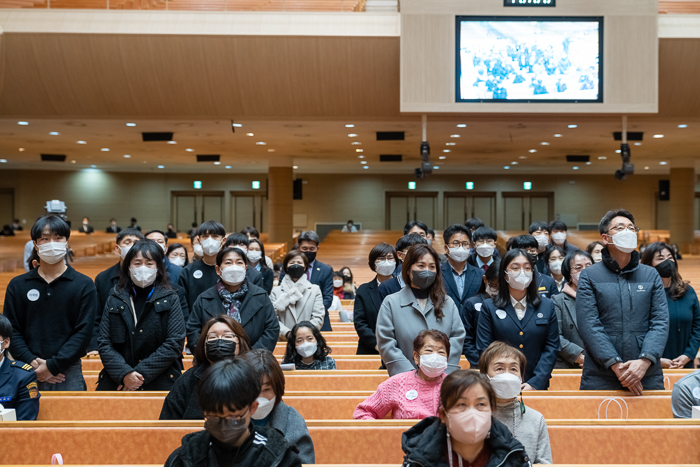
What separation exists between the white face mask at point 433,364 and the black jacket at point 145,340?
144cm

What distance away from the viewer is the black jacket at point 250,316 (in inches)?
154

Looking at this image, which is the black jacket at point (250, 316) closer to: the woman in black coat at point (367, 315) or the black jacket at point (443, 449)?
the woman in black coat at point (367, 315)

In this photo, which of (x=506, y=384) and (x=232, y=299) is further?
(x=232, y=299)

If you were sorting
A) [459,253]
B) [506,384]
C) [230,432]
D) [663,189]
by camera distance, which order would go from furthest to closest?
[663,189] → [459,253] → [506,384] → [230,432]

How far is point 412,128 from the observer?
1358 centimetres

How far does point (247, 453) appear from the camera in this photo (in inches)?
78.2

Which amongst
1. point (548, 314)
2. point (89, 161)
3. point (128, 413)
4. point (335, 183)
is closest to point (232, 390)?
point (128, 413)

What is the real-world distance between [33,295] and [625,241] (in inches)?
133

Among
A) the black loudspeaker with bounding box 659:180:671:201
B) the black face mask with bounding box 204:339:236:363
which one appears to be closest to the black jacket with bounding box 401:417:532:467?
the black face mask with bounding box 204:339:236:363

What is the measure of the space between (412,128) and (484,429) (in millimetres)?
11836

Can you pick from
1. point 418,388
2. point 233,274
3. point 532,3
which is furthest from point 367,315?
point 532,3

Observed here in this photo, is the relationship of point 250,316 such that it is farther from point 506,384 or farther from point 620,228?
point 620,228

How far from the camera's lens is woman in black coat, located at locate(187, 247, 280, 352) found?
392cm

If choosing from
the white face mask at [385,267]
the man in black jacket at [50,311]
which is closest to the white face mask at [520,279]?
the white face mask at [385,267]
